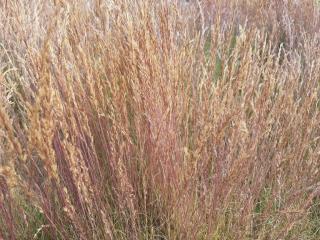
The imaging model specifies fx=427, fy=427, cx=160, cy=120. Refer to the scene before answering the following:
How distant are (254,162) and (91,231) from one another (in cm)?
61

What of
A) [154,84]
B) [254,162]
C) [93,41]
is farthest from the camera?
[93,41]

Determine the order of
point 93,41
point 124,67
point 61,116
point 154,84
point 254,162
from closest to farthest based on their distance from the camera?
point 61,116 → point 154,84 → point 124,67 → point 254,162 → point 93,41

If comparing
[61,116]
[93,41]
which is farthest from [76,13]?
[61,116]

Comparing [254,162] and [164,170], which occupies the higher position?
[164,170]

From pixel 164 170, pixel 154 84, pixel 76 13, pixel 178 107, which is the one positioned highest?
pixel 76 13

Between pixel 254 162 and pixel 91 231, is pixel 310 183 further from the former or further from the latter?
pixel 91 231

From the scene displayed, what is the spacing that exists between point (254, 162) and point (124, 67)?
57cm

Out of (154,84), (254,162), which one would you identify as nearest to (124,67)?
(154,84)

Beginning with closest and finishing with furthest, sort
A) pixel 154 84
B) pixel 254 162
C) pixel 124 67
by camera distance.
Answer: pixel 154 84 → pixel 124 67 → pixel 254 162

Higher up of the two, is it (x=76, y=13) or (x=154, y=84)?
(x=76, y=13)

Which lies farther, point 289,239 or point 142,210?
point 289,239

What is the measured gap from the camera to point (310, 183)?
1523 mm

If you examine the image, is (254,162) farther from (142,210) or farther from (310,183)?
(142,210)

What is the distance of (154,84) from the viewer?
3.94 ft
